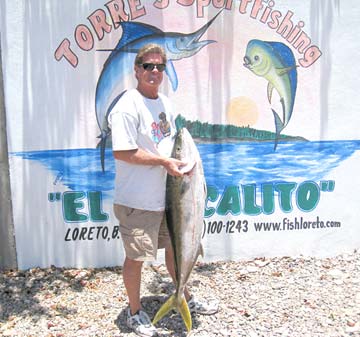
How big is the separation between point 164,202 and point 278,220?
6.15 ft

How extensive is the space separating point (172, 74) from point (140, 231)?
5.87ft

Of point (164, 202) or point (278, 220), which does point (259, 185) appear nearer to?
point (278, 220)

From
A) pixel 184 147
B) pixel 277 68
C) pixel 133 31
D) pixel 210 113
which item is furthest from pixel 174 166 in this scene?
pixel 277 68

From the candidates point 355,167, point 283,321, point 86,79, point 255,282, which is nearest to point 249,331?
point 283,321

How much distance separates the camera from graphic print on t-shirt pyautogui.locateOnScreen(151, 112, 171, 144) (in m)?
3.40

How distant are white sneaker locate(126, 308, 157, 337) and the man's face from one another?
5.50 ft

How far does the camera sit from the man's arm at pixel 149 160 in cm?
322

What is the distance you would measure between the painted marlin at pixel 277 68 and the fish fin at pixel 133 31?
35.7 inches

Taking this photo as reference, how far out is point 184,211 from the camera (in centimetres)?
337

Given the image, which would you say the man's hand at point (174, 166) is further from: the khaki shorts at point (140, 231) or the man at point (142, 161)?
the khaki shorts at point (140, 231)

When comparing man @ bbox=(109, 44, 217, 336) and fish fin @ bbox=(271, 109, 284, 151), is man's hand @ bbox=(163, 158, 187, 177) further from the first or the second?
fish fin @ bbox=(271, 109, 284, 151)

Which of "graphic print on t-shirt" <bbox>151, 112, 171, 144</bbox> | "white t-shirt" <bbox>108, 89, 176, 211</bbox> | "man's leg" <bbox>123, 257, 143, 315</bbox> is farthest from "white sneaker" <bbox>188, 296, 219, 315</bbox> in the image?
"graphic print on t-shirt" <bbox>151, 112, 171, 144</bbox>

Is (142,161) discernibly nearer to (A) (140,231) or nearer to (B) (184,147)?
(B) (184,147)

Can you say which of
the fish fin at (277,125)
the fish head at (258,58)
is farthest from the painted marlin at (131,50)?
the fish fin at (277,125)
